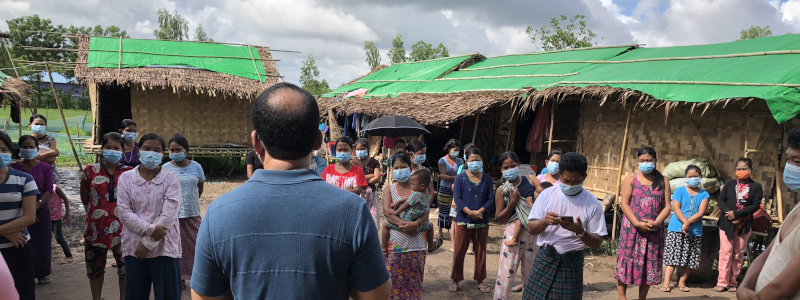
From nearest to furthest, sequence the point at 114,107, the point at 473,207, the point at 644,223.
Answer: the point at 644,223, the point at 473,207, the point at 114,107

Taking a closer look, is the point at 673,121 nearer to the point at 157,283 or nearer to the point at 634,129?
the point at 634,129

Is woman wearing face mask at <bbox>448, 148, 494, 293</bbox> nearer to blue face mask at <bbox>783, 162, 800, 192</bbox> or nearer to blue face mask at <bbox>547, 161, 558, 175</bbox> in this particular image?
blue face mask at <bbox>547, 161, 558, 175</bbox>

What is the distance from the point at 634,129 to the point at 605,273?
3.04m

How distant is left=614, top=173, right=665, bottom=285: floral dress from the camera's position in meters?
4.71

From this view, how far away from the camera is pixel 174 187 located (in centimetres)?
379

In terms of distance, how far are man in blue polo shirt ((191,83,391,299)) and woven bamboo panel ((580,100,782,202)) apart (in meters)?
7.20

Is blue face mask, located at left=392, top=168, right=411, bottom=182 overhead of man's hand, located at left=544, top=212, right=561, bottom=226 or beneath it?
overhead

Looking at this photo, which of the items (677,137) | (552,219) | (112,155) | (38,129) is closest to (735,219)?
(677,137)

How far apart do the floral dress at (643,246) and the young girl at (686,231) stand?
3.23 feet

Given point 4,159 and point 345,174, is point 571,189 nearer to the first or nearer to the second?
point 345,174

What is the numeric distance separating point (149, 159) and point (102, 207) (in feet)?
2.61

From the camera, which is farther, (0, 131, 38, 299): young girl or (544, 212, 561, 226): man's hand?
(0, 131, 38, 299): young girl

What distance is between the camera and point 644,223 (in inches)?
184

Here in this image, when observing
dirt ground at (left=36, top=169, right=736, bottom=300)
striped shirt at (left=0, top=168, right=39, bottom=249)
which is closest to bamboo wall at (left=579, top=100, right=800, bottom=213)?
dirt ground at (left=36, top=169, right=736, bottom=300)
